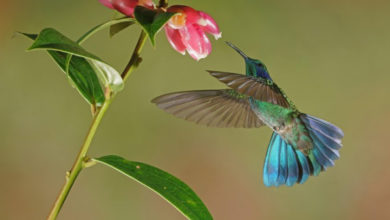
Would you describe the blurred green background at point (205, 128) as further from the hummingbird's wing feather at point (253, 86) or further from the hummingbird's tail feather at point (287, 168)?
the hummingbird's wing feather at point (253, 86)

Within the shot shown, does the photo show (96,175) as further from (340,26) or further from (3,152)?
(340,26)

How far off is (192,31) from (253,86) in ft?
0.44

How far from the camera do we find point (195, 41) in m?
0.90

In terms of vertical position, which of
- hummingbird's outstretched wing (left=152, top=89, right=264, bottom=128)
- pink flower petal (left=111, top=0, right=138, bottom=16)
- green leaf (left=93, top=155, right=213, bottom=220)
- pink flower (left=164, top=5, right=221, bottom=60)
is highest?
pink flower (left=164, top=5, right=221, bottom=60)

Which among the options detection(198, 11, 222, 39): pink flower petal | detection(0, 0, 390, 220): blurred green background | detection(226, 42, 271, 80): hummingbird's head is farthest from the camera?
detection(0, 0, 390, 220): blurred green background

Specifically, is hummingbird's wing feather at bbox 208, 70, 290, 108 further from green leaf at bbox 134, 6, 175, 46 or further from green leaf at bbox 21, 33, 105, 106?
green leaf at bbox 21, 33, 105, 106

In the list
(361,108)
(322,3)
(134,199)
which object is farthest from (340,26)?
(134,199)

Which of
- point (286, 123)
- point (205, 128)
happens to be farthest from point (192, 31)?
point (205, 128)

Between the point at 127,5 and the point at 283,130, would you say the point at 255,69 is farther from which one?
the point at 127,5

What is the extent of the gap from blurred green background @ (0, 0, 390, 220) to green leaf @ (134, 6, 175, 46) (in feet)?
4.35

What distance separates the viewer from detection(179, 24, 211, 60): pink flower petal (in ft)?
2.89

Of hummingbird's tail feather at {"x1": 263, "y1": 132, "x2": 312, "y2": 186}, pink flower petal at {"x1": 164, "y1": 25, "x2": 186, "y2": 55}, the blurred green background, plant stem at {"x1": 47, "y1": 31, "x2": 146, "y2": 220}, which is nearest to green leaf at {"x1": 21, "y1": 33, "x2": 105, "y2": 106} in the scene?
plant stem at {"x1": 47, "y1": 31, "x2": 146, "y2": 220}

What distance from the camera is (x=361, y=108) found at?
7.28ft

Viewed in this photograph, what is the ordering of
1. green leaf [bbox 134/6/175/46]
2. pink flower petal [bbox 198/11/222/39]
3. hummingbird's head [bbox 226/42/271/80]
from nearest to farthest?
green leaf [bbox 134/6/175/46]
pink flower petal [bbox 198/11/222/39]
hummingbird's head [bbox 226/42/271/80]
